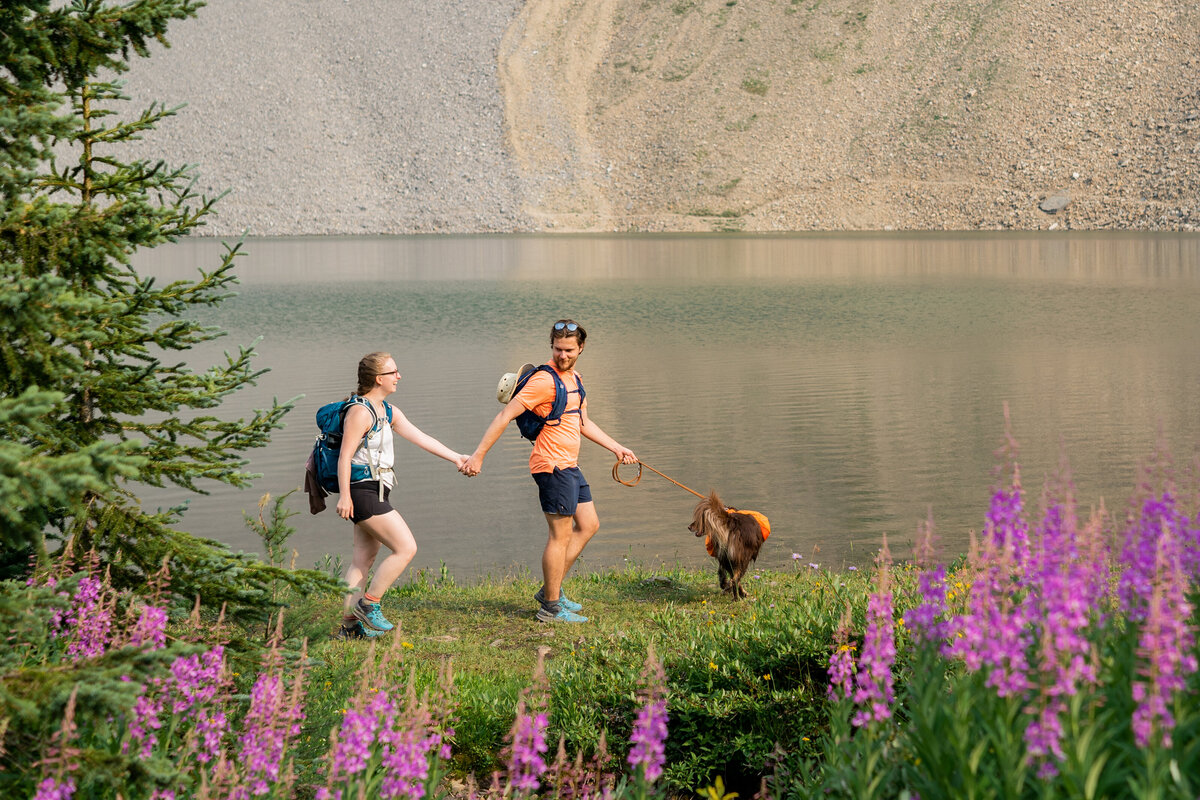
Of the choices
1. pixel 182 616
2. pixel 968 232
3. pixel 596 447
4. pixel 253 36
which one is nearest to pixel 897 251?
pixel 968 232

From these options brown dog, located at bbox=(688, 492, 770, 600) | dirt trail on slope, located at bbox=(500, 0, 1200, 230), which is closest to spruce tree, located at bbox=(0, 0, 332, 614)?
brown dog, located at bbox=(688, 492, 770, 600)

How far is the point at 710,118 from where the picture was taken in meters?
115

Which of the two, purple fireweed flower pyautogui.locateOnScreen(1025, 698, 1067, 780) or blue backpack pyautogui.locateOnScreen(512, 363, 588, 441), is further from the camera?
blue backpack pyautogui.locateOnScreen(512, 363, 588, 441)

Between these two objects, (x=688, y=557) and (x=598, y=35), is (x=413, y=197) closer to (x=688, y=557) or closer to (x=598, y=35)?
(x=598, y=35)

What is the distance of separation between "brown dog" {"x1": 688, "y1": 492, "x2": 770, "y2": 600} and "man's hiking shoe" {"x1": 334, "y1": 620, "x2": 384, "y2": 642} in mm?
2923

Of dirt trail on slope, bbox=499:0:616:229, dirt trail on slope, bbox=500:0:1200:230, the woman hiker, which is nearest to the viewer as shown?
the woman hiker

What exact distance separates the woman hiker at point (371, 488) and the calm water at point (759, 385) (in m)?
4.43

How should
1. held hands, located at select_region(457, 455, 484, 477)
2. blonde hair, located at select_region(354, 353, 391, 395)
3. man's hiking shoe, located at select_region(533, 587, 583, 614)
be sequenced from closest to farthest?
1. blonde hair, located at select_region(354, 353, 391, 395)
2. held hands, located at select_region(457, 455, 484, 477)
3. man's hiking shoe, located at select_region(533, 587, 583, 614)

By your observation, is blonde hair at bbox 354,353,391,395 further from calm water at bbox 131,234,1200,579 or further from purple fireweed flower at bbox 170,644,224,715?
calm water at bbox 131,234,1200,579

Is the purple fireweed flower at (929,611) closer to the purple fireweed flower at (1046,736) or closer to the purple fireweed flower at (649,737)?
the purple fireweed flower at (1046,736)

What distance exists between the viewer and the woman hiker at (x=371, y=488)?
811cm

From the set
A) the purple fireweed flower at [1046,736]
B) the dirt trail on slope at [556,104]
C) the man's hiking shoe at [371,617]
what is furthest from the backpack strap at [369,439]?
the dirt trail on slope at [556,104]

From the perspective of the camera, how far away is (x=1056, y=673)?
2.80 metres

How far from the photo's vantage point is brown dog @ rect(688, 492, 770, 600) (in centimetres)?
934
